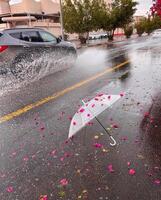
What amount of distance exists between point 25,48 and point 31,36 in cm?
90

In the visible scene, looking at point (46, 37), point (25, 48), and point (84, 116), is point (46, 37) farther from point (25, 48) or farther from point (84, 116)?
point (84, 116)

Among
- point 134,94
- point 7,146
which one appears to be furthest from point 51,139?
point 134,94

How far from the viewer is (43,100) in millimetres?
6441

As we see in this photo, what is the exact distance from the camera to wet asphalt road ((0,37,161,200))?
2.85m

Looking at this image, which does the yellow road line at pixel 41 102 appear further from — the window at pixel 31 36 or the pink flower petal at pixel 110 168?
the window at pixel 31 36

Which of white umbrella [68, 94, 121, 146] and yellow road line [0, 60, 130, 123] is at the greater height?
white umbrella [68, 94, 121, 146]

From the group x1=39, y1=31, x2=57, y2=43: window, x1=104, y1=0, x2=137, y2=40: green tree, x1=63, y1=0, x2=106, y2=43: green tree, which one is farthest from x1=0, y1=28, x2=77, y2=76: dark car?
x1=104, y1=0, x2=137, y2=40: green tree

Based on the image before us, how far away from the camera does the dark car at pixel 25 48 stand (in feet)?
29.3

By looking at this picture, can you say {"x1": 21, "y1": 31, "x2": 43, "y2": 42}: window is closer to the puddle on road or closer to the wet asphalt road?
the puddle on road

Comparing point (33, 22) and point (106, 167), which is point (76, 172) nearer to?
point (106, 167)

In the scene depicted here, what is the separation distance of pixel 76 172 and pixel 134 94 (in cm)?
379

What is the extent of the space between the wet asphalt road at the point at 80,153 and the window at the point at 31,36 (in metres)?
4.15

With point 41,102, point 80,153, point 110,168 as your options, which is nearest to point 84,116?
point 80,153

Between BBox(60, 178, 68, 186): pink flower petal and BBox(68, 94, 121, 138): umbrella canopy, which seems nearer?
BBox(60, 178, 68, 186): pink flower petal
